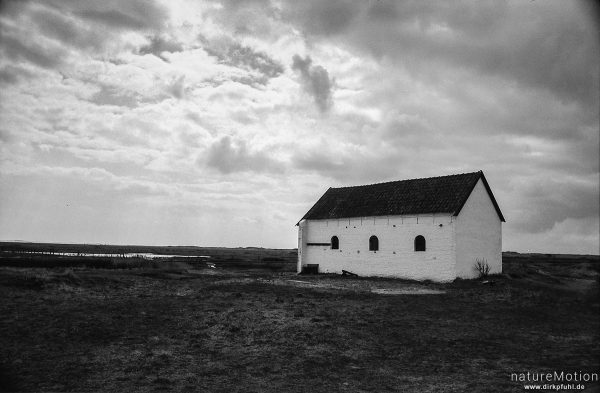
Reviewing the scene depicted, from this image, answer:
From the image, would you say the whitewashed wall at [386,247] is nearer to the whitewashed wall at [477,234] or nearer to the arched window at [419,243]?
the arched window at [419,243]

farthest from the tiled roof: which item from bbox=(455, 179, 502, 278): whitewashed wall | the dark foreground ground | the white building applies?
the dark foreground ground

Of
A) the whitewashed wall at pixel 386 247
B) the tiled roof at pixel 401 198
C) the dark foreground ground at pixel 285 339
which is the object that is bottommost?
the dark foreground ground at pixel 285 339

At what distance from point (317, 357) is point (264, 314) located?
510 centimetres

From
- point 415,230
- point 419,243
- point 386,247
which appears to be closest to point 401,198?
point 415,230

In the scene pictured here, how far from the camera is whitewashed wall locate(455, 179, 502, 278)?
26.0 meters

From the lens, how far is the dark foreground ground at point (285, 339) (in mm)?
8602

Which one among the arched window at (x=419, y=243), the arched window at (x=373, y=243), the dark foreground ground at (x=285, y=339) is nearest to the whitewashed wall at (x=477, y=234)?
the arched window at (x=419, y=243)

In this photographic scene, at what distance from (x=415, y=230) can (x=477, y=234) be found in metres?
3.93

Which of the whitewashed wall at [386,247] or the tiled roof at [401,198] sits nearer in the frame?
the whitewashed wall at [386,247]

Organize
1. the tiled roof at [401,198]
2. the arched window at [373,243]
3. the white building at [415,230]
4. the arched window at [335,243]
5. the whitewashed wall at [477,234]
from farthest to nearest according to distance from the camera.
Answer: the arched window at [335,243]
the arched window at [373,243]
the tiled roof at [401,198]
the white building at [415,230]
the whitewashed wall at [477,234]

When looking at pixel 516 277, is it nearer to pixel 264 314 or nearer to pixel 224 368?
pixel 264 314

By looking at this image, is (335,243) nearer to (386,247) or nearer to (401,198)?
(386,247)

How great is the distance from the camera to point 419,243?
89.9ft

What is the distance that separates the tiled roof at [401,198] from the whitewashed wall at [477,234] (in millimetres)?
725
